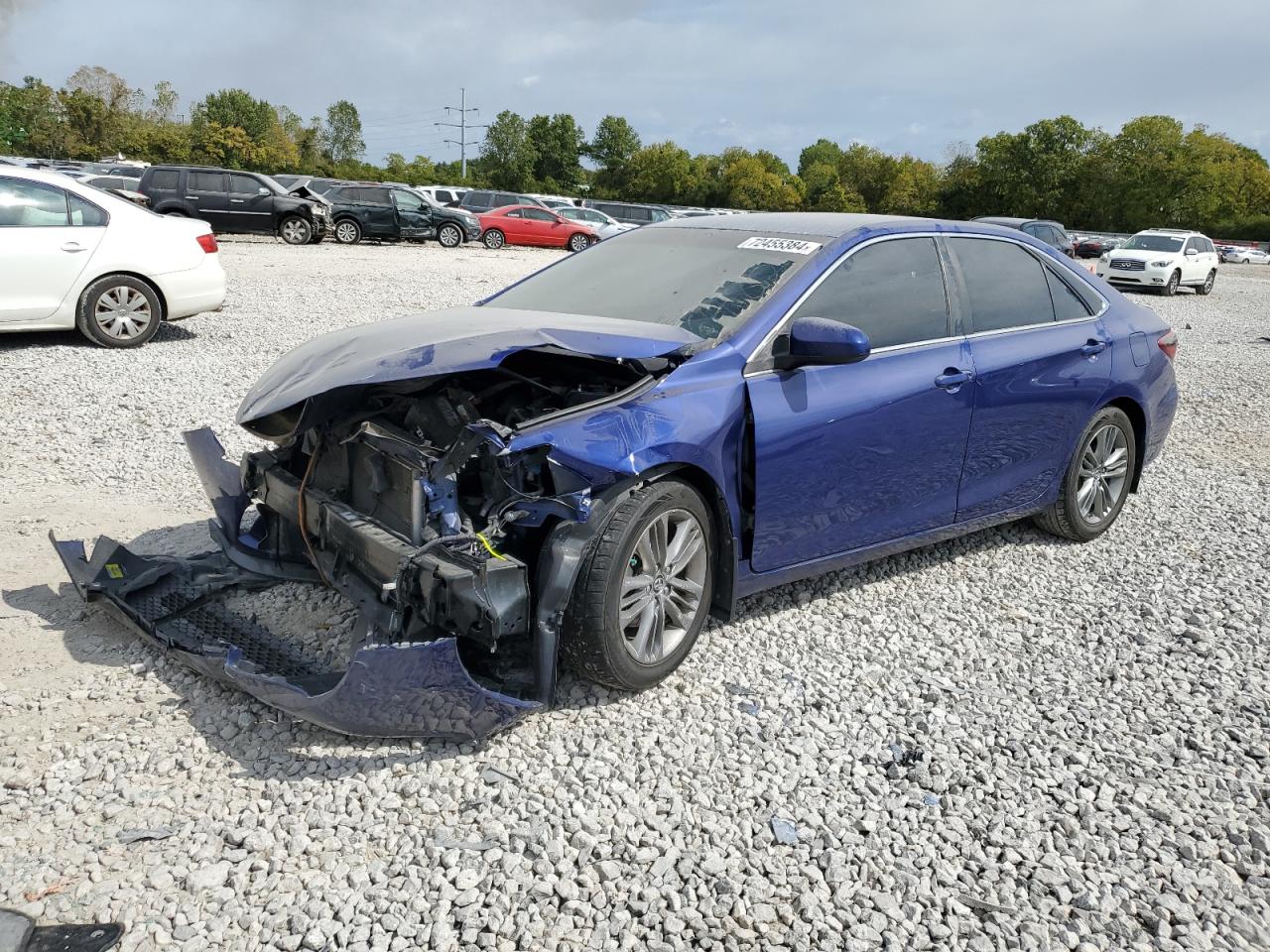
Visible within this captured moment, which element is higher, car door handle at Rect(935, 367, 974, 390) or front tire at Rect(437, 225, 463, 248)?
front tire at Rect(437, 225, 463, 248)

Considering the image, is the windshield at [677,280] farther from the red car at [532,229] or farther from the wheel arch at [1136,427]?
the red car at [532,229]

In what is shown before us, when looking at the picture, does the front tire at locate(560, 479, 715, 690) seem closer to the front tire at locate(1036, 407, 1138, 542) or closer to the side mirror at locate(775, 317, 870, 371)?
the side mirror at locate(775, 317, 870, 371)

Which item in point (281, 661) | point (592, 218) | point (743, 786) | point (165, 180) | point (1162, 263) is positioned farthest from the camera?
point (592, 218)

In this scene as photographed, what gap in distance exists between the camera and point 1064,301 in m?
5.20

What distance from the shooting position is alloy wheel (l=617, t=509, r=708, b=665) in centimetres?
350

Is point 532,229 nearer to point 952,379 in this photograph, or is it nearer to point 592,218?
point 592,218

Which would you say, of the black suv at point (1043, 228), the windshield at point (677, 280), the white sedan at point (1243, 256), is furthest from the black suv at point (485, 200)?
the white sedan at point (1243, 256)

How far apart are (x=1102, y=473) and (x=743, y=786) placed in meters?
3.33

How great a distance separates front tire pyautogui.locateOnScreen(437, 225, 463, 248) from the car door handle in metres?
23.6

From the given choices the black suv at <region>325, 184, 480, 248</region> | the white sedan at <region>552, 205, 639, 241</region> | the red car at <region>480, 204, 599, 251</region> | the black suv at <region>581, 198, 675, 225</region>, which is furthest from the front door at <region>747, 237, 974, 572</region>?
the black suv at <region>581, 198, 675, 225</region>

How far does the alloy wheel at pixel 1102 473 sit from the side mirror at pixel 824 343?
Answer: 212cm

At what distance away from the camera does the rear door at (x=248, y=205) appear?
21.9 metres

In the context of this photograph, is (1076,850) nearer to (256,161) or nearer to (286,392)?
(286,392)

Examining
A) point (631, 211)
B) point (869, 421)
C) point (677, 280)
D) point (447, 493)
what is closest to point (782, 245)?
point (677, 280)
